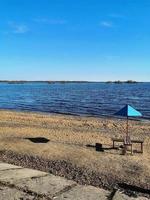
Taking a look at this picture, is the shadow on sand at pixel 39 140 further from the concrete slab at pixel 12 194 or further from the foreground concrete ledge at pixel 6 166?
the concrete slab at pixel 12 194

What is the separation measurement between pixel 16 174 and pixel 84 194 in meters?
2.51

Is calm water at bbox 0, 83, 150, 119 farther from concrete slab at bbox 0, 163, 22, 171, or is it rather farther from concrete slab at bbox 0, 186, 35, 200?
concrete slab at bbox 0, 186, 35, 200

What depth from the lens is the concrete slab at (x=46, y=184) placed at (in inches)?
A: 358

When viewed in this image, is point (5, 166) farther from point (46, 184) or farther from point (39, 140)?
point (39, 140)

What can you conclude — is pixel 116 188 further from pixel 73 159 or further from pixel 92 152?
pixel 92 152

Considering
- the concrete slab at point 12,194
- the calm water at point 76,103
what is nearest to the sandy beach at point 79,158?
the concrete slab at point 12,194

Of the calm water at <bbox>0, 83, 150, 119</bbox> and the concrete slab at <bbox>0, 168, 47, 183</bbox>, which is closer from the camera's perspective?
the concrete slab at <bbox>0, 168, 47, 183</bbox>

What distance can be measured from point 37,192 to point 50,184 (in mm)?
835

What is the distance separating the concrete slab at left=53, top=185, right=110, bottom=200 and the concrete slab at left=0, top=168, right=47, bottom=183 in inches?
63.8

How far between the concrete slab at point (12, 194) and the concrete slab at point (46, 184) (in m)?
0.35

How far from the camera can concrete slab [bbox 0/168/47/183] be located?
32.7ft

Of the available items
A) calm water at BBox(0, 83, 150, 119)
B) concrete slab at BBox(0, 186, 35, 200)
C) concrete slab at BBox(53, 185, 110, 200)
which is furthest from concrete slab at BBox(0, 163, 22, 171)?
calm water at BBox(0, 83, 150, 119)

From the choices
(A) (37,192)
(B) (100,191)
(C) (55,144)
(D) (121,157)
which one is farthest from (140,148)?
(A) (37,192)

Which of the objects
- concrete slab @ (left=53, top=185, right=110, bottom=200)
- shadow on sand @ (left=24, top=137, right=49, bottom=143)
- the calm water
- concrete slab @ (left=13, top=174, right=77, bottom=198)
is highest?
concrete slab @ (left=13, top=174, right=77, bottom=198)
